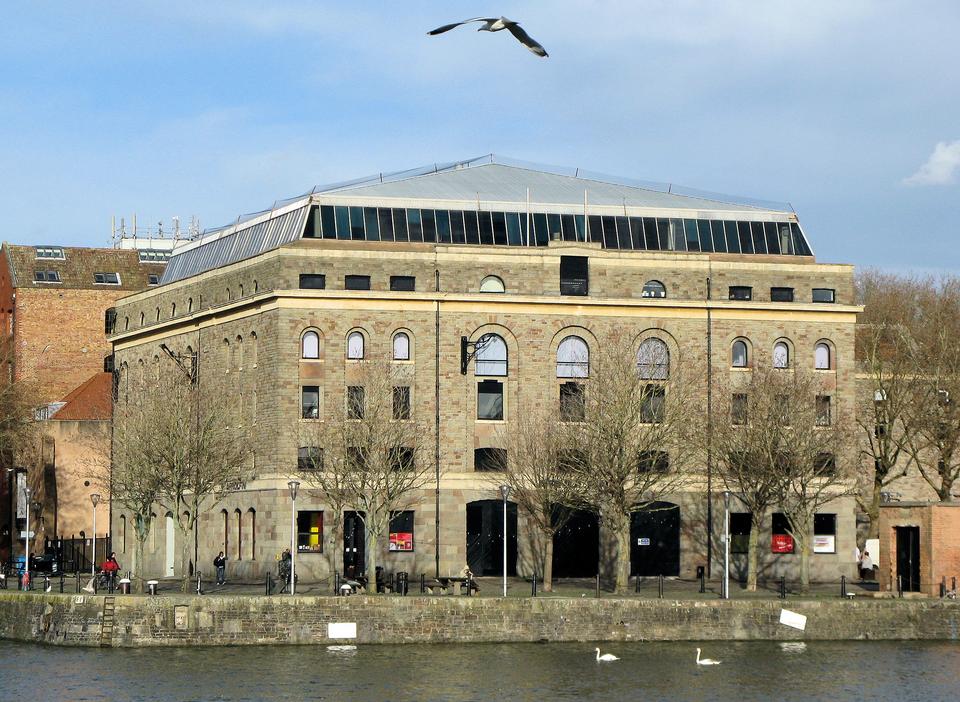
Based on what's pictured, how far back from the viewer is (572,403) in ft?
276

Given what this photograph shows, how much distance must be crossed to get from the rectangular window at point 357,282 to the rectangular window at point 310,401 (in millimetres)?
4568

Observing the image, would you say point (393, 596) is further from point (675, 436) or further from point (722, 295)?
point (722, 295)

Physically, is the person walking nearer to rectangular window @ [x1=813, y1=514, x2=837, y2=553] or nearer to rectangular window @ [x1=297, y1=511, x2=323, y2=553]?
rectangular window @ [x1=297, y1=511, x2=323, y2=553]

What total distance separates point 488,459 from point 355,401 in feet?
23.6

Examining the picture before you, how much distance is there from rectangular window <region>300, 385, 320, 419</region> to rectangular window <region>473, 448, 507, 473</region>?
7061 mm

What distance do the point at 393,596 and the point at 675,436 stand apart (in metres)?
17.6

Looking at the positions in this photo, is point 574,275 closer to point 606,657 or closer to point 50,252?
point 606,657

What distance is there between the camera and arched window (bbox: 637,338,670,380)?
3381 inches

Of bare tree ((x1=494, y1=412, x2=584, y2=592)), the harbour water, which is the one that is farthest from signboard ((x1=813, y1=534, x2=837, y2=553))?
the harbour water

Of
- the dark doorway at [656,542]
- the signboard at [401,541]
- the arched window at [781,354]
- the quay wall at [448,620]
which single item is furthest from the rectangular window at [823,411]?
the signboard at [401,541]

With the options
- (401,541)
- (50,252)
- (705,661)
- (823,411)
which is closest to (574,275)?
(823,411)

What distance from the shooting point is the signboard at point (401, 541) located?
85.9 metres

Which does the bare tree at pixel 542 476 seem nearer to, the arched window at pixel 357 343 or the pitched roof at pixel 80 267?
the arched window at pixel 357 343

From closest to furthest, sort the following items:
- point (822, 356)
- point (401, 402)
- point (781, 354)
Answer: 1. point (401, 402)
2. point (781, 354)
3. point (822, 356)
